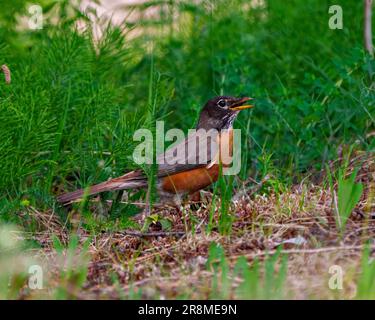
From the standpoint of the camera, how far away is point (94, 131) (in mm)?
6289

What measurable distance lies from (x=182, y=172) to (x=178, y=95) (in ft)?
5.27

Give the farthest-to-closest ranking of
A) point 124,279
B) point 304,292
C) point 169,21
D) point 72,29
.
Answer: point 169,21 → point 72,29 → point 124,279 → point 304,292

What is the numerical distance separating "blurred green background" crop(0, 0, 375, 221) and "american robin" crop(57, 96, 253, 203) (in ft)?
0.45

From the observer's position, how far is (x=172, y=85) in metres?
6.93

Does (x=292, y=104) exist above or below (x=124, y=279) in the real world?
above

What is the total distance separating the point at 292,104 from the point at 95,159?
69.5 inches

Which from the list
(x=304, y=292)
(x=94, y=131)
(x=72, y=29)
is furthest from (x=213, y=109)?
(x=304, y=292)

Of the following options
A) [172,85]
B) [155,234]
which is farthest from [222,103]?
[155,234]

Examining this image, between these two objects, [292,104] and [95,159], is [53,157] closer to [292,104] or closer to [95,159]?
[95,159]

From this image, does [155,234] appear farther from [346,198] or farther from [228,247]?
[346,198]

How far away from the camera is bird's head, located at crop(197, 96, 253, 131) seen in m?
6.80

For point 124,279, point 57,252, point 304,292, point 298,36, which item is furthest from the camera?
point 298,36

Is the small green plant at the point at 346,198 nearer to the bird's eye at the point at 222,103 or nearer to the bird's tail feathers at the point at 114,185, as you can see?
the bird's tail feathers at the point at 114,185

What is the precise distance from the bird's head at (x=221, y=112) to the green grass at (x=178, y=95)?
0.11 m
